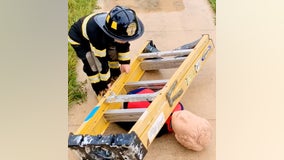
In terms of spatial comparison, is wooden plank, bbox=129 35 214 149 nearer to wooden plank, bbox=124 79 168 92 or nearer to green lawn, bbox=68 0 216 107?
wooden plank, bbox=124 79 168 92

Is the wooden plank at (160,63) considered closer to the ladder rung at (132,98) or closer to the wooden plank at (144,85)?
the wooden plank at (144,85)

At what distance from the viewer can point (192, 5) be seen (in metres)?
1.35

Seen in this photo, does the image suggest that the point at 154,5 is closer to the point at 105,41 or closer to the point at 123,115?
the point at 105,41

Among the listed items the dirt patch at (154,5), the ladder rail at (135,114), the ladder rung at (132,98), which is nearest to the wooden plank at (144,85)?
the ladder rail at (135,114)

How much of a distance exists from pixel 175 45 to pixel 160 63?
0.32 ft

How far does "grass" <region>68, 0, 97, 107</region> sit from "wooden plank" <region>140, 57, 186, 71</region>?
0.62 ft

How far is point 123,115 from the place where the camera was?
3.55 feet

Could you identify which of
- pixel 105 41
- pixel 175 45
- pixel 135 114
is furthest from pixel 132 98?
pixel 175 45

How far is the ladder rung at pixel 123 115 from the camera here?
106 centimetres

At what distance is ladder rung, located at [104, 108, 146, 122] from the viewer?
1057mm

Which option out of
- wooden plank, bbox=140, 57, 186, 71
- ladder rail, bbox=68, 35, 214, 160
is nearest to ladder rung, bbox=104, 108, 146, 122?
ladder rail, bbox=68, 35, 214, 160
